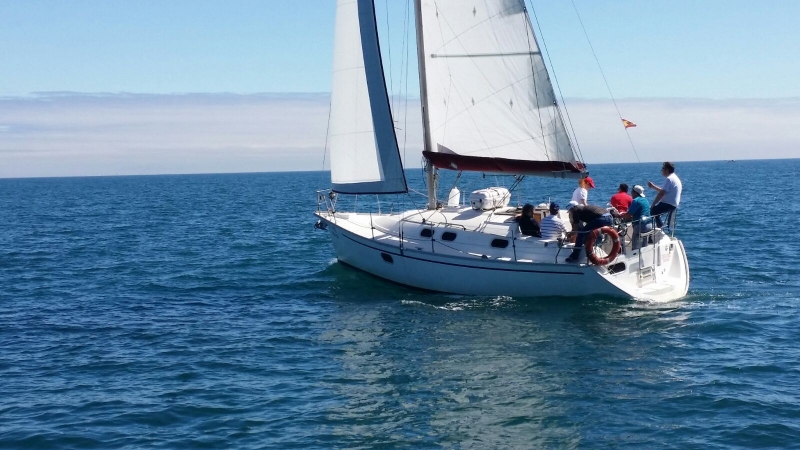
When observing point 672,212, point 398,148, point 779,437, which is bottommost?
point 779,437

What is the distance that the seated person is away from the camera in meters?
20.5

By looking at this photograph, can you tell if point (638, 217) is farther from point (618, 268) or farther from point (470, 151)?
point (470, 151)

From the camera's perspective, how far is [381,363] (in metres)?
16.1

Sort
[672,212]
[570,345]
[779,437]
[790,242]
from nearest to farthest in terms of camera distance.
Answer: [779,437]
[570,345]
[672,212]
[790,242]

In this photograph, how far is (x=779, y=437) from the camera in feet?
39.5

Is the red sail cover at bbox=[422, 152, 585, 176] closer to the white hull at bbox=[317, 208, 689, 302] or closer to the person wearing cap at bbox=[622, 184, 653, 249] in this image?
the white hull at bbox=[317, 208, 689, 302]

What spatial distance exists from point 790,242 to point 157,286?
78.6 ft

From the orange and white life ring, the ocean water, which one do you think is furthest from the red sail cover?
the ocean water

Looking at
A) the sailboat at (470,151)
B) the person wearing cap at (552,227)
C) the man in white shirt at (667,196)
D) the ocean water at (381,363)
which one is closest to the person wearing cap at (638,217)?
the sailboat at (470,151)

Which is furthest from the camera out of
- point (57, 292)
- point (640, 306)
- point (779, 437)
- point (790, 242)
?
point (790, 242)

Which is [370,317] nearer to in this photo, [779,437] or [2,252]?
[779,437]

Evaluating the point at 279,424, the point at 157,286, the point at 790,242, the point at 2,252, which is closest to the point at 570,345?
the point at 279,424

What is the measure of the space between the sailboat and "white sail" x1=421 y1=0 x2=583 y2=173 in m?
0.03

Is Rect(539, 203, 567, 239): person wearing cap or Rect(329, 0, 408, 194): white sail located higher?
Rect(329, 0, 408, 194): white sail
